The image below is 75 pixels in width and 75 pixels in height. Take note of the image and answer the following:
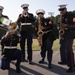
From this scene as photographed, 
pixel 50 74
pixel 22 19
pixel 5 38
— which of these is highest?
pixel 22 19

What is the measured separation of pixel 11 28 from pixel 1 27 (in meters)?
1.72

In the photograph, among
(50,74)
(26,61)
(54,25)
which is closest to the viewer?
(50,74)

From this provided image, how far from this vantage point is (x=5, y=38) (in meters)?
9.66

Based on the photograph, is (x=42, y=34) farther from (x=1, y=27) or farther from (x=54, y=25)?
(x=1, y=27)

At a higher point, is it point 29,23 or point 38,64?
point 29,23

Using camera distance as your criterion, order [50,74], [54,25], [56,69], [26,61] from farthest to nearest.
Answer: [26,61]
[54,25]
[56,69]
[50,74]

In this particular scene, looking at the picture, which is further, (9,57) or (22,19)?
(22,19)

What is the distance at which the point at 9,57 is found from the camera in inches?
384

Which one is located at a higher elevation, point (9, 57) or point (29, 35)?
point (29, 35)

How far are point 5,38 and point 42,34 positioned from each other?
1865mm

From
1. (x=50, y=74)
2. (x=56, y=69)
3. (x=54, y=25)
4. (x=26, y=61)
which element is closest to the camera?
(x=50, y=74)

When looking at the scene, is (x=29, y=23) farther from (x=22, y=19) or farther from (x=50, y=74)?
(x=50, y=74)

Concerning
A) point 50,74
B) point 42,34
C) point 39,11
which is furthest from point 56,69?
point 39,11

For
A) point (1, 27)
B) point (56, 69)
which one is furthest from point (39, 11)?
point (56, 69)
